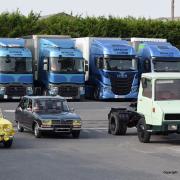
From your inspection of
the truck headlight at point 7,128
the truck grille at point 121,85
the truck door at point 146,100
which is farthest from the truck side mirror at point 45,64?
the truck headlight at point 7,128

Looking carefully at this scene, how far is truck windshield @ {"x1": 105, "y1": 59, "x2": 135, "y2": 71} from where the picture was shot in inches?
1642

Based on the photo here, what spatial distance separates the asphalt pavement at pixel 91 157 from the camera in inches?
564

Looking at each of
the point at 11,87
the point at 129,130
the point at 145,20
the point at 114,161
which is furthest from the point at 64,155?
the point at 145,20

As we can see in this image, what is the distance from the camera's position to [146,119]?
69.5ft

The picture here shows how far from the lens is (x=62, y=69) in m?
41.0

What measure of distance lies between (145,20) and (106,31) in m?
4.67

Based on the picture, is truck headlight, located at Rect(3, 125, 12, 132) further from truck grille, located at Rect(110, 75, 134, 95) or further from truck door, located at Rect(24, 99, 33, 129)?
truck grille, located at Rect(110, 75, 134, 95)

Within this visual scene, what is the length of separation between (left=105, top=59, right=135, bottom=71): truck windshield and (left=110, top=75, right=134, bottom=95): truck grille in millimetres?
649

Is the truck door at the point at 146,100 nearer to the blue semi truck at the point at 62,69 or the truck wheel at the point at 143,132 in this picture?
the truck wheel at the point at 143,132

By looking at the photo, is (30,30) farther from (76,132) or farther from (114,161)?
(114,161)

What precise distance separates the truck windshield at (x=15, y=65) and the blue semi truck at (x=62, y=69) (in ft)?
3.82

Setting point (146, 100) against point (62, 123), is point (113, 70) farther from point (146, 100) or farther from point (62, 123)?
point (146, 100)

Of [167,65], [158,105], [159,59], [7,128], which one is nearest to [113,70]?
[159,59]

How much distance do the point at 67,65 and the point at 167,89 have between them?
20414mm
